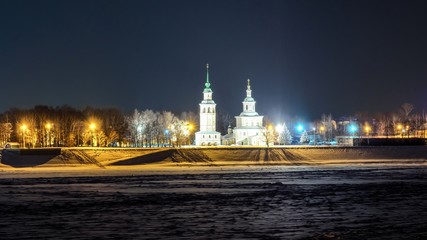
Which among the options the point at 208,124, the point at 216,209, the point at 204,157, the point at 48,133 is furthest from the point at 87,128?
the point at 216,209

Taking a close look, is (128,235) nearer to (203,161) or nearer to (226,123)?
(203,161)

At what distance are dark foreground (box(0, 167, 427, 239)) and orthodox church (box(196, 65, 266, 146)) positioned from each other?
69975 millimetres

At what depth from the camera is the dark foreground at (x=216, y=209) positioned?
2573 cm

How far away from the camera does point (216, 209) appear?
3291cm

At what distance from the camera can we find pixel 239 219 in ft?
96.2

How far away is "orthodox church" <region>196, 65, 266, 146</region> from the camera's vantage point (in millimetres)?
122312

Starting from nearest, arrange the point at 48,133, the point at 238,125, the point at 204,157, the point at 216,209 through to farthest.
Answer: the point at 216,209 < the point at 204,157 < the point at 48,133 < the point at 238,125

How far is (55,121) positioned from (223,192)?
76645 millimetres

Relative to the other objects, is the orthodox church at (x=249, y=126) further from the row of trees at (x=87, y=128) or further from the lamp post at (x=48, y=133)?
the lamp post at (x=48, y=133)

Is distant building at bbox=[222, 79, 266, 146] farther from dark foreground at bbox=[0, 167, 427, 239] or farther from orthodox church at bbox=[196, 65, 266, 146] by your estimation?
dark foreground at bbox=[0, 167, 427, 239]

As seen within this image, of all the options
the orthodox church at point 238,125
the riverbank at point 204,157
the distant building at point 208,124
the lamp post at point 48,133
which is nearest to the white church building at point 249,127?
the orthodox church at point 238,125

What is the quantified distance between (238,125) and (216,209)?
94.4m

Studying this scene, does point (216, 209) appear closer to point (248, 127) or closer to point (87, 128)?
point (87, 128)

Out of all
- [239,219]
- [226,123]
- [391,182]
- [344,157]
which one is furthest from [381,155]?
[226,123]
